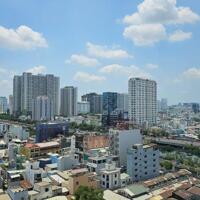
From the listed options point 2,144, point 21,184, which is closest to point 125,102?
point 2,144

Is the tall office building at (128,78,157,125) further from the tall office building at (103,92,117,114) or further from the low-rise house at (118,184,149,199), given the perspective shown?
the low-rise house at (118,184,149,199)

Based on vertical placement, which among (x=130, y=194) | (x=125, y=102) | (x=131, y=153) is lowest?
(x=130, y=194)

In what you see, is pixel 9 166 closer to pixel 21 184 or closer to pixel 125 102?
pixel 21 184

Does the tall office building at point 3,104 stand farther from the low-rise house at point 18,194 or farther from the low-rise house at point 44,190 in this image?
the low-rise house at point 18,194

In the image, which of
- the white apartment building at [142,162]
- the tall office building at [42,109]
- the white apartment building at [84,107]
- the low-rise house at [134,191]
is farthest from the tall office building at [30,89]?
the low-rise house at [134,191]

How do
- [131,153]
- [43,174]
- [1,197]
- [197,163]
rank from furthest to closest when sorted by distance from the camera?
[197,163], [131,153], [43,174], [1,197]

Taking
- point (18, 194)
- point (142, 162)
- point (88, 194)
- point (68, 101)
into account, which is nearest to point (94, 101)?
point (68, 101)
